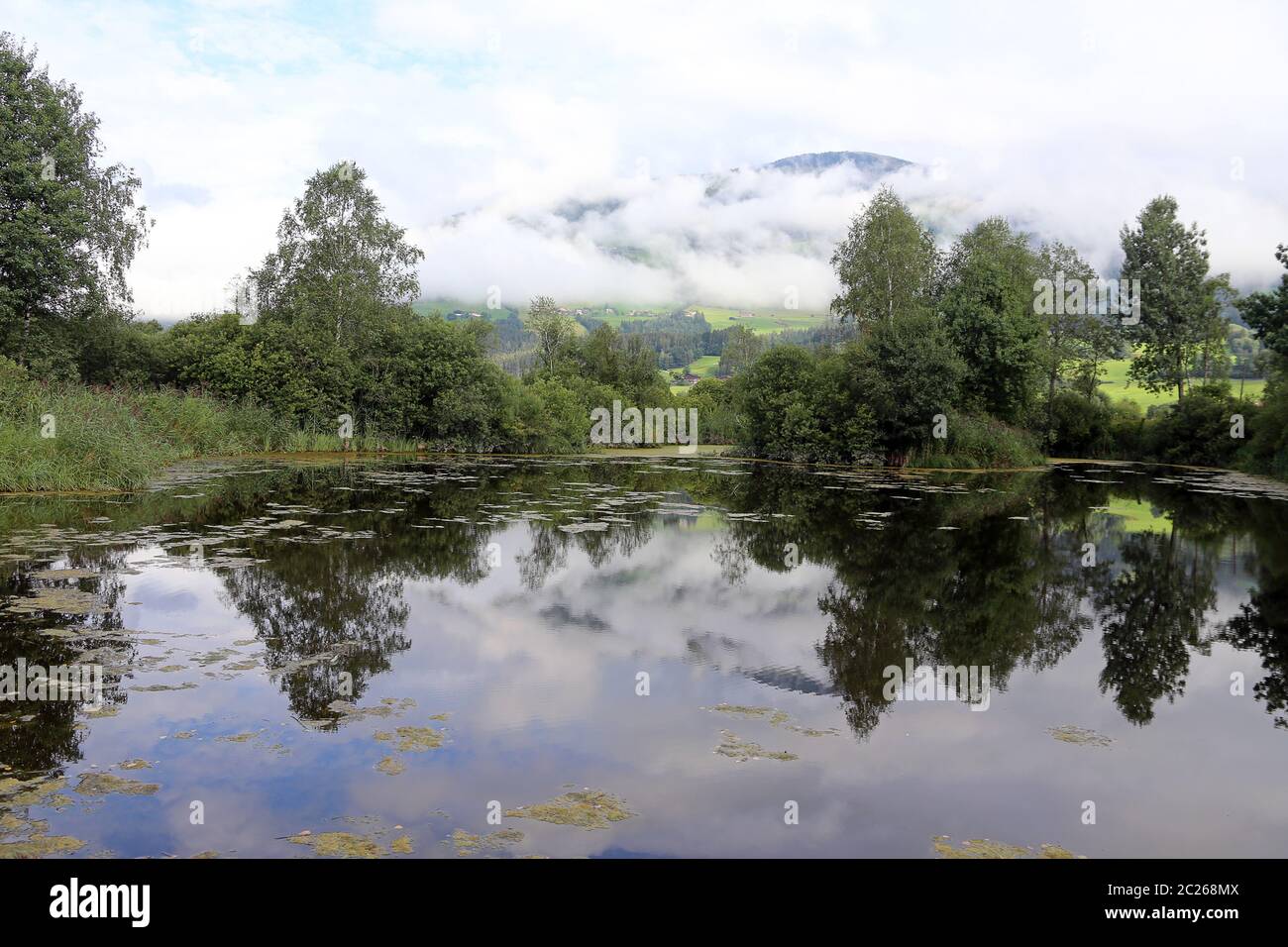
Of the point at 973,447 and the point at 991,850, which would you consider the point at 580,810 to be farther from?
the point at 973,447

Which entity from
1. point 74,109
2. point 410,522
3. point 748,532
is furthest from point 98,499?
point 74,109

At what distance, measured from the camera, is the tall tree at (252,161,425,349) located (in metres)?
39.1

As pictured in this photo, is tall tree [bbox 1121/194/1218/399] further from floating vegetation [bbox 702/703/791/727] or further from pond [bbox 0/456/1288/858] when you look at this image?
floating vegetation [bbox 702/703/791/727]

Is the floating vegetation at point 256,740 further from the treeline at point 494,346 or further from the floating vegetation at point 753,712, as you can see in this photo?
the treeline at point 494,346

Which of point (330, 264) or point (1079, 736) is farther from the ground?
point (330, 264)

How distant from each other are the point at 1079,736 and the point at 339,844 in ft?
17.4

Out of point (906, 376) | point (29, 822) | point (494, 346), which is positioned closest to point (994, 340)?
point (906, 376)

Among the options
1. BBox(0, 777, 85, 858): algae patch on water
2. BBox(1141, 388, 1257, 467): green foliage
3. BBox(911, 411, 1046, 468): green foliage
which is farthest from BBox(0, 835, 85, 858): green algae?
BBox(1141, 388, 1257, 467): green foliage

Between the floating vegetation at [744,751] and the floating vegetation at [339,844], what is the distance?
246 cm

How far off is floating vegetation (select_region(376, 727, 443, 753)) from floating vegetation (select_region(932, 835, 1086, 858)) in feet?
10.8

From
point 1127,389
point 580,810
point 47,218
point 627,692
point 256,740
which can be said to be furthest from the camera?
point 1127,389

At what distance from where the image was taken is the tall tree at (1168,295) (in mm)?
45875

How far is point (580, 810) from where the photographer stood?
192 inches
